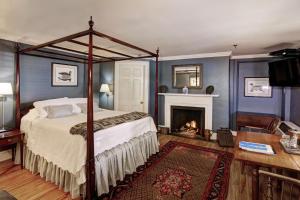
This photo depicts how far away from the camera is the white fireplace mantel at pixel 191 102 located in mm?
4676

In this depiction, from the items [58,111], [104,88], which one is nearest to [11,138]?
[58,111]

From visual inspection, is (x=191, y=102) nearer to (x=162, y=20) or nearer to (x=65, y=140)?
(x=162, y=20)

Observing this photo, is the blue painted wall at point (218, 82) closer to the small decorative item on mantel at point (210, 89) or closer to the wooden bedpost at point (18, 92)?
the small decorative item on mantel at point (210, 89)

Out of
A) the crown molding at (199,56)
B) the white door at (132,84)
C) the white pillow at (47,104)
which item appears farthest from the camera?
the white door at (132,84)

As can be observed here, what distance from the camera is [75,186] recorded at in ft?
7.07

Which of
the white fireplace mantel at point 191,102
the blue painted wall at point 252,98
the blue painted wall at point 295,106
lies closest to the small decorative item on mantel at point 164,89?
the white fireplace mantel at point 191,102

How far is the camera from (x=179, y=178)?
2645mm

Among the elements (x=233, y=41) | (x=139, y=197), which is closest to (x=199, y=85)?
(x=233, y=41)

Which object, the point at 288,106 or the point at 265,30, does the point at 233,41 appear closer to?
the point at 265,30

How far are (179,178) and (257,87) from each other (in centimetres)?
372

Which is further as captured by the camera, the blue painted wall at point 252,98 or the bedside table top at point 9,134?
the blue painted wall at point 252,98

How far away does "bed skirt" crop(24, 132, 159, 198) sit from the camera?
2187mm

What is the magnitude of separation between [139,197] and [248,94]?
4.30 m

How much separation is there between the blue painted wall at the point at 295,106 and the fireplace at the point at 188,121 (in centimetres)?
213
